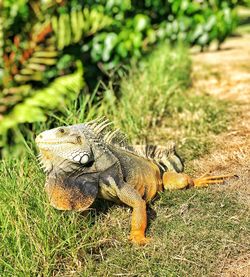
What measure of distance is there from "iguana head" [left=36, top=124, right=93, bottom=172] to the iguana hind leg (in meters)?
0.78

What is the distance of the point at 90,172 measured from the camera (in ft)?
13.9

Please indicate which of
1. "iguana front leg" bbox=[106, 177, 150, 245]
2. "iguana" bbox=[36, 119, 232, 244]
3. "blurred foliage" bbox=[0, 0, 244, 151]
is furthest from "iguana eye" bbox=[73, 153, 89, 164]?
"blurred foliage" bbox=[0, 0, 244, 151]

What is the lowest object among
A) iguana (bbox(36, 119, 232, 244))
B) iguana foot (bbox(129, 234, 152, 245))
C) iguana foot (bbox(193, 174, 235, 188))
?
iguana foot (bbox(193, 174, 235, 188))

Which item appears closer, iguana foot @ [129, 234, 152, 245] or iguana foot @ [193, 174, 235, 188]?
iguana foot @ [129, 234, 152, 245]

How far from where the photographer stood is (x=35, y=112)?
7.16 meters

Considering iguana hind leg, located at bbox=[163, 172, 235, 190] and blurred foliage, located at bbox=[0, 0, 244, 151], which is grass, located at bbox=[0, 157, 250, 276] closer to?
iguana hind leg, located at bbox=[163, 172, 235, 190]

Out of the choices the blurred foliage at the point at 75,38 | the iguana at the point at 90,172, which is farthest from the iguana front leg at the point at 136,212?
the blurred foliage at the point at 75,38

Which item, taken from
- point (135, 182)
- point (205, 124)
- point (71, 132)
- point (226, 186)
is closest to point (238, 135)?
point (205, 124)

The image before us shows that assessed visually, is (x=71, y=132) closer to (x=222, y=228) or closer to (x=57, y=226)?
(x=57, y=226)

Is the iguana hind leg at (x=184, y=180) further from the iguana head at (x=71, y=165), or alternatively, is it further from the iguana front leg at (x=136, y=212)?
the iguana head at (x=71, y=165)

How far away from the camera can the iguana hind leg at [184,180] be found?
4.67 meters

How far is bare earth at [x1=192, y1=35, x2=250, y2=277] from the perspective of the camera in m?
4.59

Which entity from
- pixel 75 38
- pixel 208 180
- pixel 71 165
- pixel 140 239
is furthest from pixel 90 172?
pixel 75 38

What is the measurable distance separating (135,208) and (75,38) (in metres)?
4.48
